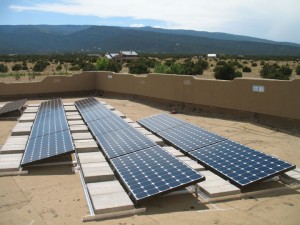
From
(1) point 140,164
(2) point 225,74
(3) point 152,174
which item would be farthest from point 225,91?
(2) point 225,74

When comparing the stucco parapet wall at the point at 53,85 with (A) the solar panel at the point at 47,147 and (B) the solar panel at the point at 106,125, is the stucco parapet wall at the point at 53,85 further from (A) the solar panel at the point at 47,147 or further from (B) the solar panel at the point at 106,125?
(A) the solar panel at the point at 47,147

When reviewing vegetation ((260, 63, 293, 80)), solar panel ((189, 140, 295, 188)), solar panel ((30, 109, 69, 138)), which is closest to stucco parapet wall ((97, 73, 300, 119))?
solar panel ((189, 140, 295, 188))

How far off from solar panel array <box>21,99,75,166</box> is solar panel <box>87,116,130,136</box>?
3.53ft

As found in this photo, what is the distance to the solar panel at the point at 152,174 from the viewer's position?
832 centimetres

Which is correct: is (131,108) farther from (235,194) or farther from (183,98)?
(235,194)

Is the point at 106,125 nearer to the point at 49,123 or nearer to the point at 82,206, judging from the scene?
the point at 49,123

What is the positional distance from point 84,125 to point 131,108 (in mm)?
6296

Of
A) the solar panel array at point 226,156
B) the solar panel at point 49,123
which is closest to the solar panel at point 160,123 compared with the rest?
the solar panel array at point 226,156

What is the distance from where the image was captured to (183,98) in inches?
834

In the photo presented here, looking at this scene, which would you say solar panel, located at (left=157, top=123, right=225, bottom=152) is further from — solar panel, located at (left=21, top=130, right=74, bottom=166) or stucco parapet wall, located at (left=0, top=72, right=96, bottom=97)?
stucco parapet wall, located at (left=0, top=72, right=96, bottom=97)

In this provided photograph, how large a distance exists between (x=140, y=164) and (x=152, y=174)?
0.83 metres

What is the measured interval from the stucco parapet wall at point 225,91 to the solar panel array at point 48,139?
23.0 ft

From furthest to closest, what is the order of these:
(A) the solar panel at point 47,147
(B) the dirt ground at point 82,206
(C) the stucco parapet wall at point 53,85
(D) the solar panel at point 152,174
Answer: (C) the stucco parapet wall at point 53,85, (A) the solar panel at point 47,147, (D) the solar panel at point 152,174, (B) the dirt ground at point 82,206

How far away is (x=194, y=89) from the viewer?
20438 mm
